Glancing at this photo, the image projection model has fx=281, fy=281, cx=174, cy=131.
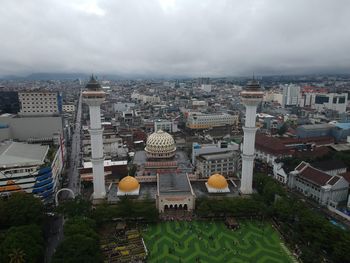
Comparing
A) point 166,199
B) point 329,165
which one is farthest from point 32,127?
point 329,165

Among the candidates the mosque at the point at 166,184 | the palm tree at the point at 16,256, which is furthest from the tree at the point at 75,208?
the palm tree at the point at 16,256

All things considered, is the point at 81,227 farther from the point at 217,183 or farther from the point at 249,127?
the point at 249,127

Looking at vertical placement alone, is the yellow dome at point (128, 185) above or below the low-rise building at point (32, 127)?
below

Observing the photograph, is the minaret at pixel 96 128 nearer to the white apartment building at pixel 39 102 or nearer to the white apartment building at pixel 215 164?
the white apartment building at pixel 215 164

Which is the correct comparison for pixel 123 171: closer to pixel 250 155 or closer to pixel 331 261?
pixel 250 155

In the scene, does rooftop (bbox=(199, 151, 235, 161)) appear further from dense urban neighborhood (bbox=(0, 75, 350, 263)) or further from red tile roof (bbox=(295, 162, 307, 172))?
red tile roof (bbox=(295, 162, 307, 172))

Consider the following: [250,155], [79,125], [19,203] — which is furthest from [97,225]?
[79,125]
